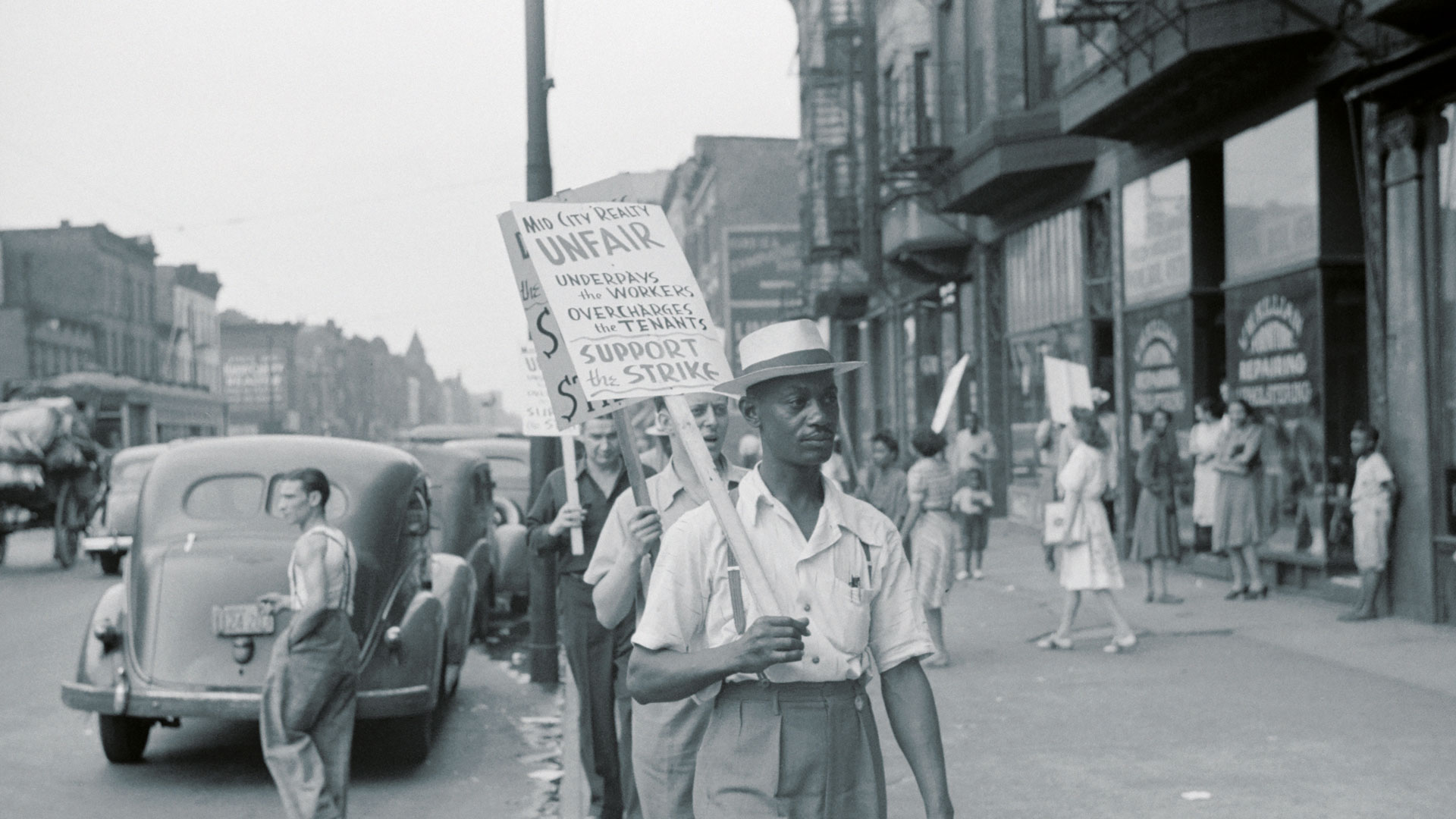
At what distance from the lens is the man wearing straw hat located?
10.5 ft

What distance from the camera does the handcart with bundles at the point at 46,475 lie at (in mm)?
21547

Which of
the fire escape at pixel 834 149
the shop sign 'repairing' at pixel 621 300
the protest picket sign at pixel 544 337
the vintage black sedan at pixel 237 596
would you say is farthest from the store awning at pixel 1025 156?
the shop sign 'repairing' at pixel 621 300

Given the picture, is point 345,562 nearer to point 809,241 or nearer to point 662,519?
point 662,519

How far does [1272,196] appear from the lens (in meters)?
14.1

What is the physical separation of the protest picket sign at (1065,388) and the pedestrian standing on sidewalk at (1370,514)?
8.85ft

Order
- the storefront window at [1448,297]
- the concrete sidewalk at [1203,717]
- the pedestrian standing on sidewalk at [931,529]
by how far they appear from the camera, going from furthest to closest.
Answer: the storefront window at [1448,297]
the pedestrian standing on sidewalk at [931,529]
the concrete sidewalk at [1203,717]

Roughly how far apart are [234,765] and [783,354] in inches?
241

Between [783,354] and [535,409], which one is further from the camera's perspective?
[535,409]

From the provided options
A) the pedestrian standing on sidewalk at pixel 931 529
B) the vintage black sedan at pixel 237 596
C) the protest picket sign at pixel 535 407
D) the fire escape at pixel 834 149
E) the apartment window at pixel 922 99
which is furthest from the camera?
the fire escape at pixel 834 149

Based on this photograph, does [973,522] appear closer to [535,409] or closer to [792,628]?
[535,409]

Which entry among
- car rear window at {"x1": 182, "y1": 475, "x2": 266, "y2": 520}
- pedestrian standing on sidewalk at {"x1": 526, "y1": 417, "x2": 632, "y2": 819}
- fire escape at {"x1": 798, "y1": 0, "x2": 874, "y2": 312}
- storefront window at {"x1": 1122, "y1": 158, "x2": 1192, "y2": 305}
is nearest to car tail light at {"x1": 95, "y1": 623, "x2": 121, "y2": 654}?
car rear window at {"x1": 182, "y1": 475, "x2": 266, "y2": 520}

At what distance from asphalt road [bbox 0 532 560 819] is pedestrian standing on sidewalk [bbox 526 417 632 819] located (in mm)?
1114

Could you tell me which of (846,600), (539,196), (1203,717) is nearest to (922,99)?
(539,196)

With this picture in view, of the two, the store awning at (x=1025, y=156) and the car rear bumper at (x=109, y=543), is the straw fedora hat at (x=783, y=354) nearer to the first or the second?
the store awning at (x=1025, y=156)
